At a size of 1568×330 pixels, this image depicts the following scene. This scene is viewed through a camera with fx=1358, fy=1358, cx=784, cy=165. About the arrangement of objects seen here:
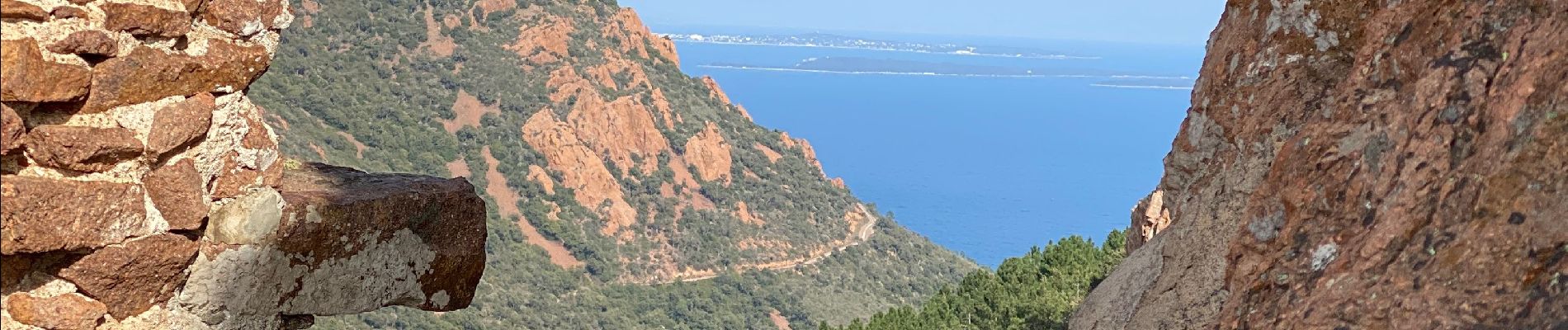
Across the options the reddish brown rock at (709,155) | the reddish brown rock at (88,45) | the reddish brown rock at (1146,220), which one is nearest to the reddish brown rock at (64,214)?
the reddish brown rock at (88,45)

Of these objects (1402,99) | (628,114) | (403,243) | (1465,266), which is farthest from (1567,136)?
(628,114)

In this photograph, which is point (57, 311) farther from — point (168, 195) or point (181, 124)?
point (181, 124)

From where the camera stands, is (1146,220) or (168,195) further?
(1146,220)

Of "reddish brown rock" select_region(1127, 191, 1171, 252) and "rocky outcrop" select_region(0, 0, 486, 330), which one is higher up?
"rocky outcrop" select_region(0, 0, 486, 330)

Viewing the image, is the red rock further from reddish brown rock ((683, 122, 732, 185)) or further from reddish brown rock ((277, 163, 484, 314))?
reddish brown rock ((683, 122, 732, 185))

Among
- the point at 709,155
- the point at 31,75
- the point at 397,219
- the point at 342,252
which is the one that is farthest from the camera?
the point at 709,155

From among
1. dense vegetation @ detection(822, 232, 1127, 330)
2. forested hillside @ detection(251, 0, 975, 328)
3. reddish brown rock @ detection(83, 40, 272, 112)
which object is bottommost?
forested hillside @ detection(251, 0, 975, 328)

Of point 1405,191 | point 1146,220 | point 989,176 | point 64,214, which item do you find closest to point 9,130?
point 64,214

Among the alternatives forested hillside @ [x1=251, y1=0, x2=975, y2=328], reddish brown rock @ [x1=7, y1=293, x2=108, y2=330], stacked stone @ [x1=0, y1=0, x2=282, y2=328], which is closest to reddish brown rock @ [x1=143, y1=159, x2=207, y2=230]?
stacked stone @ [x1=0, y1=0, x2=282, y2=328]
